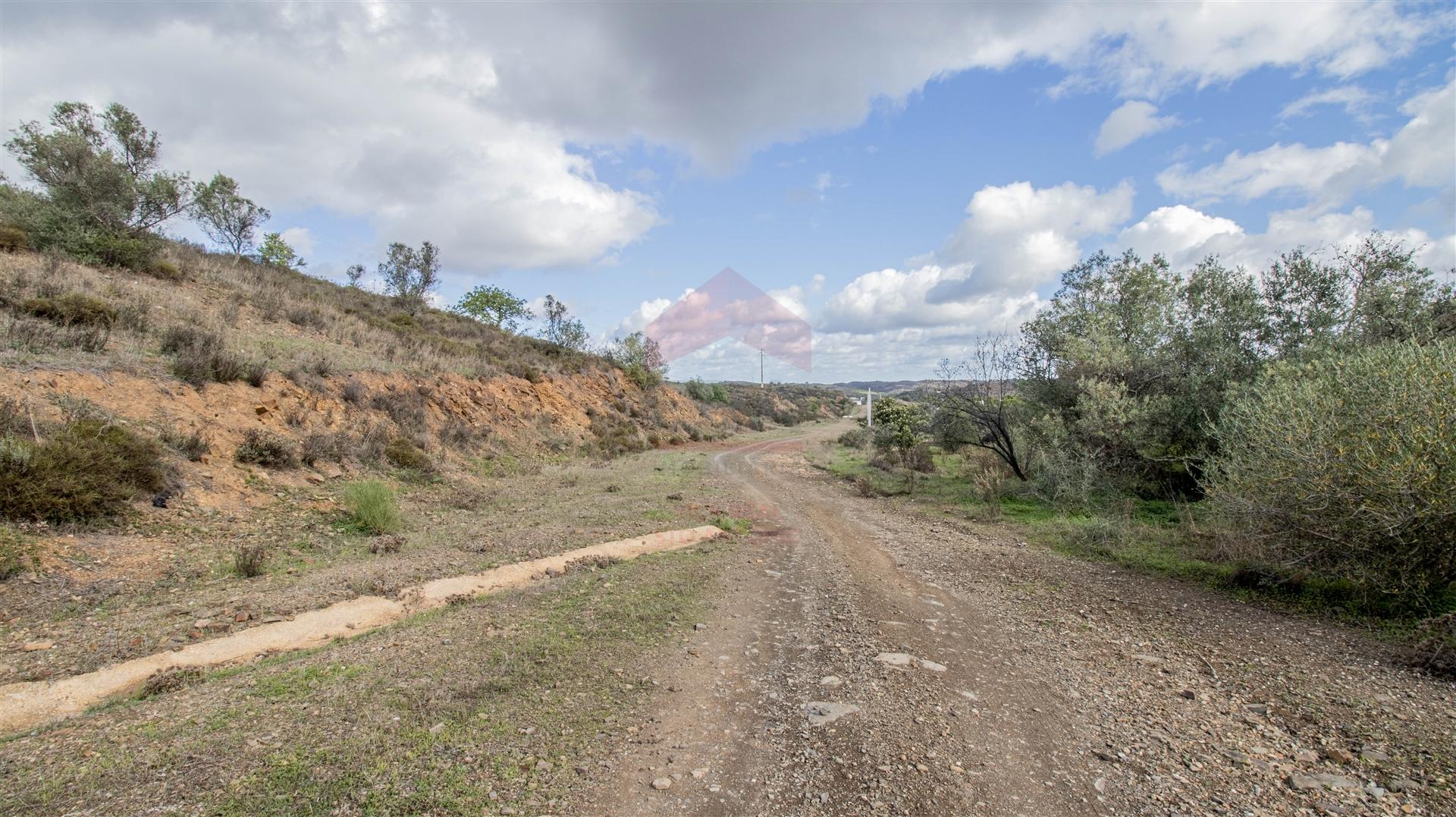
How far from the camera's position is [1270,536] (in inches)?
262

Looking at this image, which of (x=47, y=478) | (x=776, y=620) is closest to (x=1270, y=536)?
(x=776, y=620)

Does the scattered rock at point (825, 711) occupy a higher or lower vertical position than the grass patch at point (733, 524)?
lower

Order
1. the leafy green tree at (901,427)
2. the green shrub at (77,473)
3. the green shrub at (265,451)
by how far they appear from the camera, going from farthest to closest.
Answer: the leafy green tree at (901,427) < the green shrub at (265,451) < the green shrub at (77,473)

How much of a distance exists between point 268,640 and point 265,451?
623cm

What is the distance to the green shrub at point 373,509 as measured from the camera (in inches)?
339

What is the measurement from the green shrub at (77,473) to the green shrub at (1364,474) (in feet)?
43.9

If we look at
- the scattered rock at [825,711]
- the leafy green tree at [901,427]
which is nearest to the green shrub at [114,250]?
the scattered rock at [825,711]

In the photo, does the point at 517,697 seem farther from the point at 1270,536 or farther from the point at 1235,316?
the point at 1235,316

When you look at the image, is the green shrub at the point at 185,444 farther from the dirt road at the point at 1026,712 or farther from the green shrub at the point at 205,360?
the dirt road at the point at 1026,712

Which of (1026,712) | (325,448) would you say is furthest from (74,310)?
(1026,712)

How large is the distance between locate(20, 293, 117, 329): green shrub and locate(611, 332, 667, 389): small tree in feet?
76.6

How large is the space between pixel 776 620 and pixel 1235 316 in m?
13.4

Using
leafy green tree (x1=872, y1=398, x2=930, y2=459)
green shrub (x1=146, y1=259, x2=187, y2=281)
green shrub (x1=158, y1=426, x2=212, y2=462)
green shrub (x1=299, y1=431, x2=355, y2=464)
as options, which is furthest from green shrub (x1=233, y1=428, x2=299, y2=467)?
leafy green tree (x1=872, y1=398, x2=930, y2=459)

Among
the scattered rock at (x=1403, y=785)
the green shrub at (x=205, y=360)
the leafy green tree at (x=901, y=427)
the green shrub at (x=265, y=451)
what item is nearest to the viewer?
the scattered rock at (x=1403, y=785)
